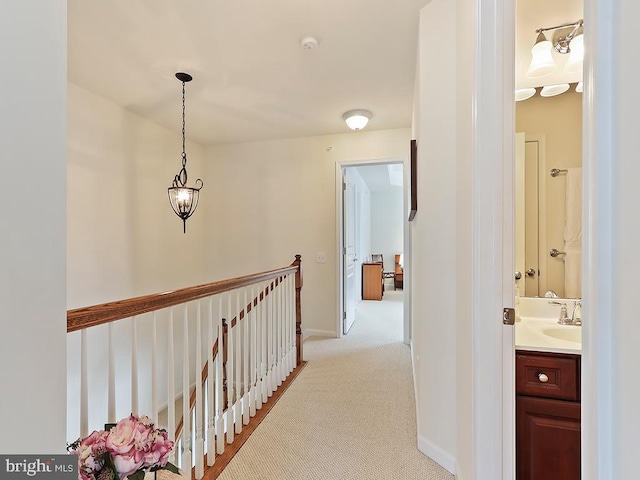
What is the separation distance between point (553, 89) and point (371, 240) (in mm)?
7245

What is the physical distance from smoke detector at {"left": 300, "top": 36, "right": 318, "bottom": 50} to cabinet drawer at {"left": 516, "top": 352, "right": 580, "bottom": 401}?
2.21 m

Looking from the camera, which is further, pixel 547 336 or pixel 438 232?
pixel 438 232

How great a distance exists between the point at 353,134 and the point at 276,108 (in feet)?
3.85

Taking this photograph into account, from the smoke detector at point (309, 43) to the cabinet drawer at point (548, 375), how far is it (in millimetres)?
2210

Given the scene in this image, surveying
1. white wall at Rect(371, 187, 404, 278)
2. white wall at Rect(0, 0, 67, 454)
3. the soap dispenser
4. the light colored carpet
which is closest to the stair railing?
the light colored carpet

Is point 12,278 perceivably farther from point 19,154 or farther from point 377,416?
point 377,416

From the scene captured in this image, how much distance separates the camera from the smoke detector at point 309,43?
221cm

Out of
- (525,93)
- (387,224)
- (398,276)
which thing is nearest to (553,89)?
(525,93)

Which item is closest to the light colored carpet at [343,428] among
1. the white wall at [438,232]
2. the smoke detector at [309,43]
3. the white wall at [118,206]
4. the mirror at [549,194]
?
the white wall at [438,232]

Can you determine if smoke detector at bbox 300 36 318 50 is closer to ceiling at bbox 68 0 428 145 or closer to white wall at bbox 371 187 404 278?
ceiling at bbox 68 0 428 145

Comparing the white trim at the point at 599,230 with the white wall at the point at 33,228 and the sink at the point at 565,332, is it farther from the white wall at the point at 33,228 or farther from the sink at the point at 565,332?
the sink at the point at 565,332

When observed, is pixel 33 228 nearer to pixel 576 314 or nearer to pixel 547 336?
pixel 547 336

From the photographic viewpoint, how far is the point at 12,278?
25.9 inches

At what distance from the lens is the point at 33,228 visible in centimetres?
70
